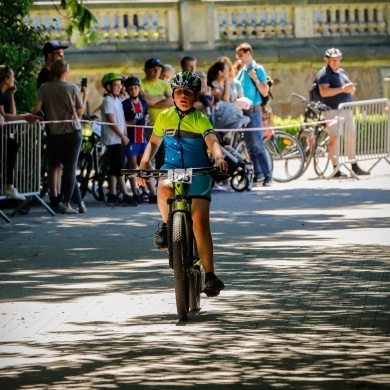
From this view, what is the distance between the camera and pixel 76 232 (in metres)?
17.3

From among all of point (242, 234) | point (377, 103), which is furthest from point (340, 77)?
point (242, 234)

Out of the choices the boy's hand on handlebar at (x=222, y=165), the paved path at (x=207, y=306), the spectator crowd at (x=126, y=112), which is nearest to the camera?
the paved path at (x=207, y=306)

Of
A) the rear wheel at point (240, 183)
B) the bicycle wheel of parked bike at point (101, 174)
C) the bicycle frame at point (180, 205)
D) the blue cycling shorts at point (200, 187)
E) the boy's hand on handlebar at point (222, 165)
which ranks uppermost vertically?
the boy's hand on handlebar at point (222, 165)

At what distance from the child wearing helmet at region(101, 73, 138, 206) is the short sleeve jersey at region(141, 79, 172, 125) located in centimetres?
114

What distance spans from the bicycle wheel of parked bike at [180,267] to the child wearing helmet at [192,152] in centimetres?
27

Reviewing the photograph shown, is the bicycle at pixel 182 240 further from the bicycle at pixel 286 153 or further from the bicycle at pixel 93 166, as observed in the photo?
the bicycle at pixel 286 153

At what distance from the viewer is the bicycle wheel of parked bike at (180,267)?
35.7 feet

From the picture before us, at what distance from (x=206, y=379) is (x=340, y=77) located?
1590 centimetres

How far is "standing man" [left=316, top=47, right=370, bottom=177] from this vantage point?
23844mm

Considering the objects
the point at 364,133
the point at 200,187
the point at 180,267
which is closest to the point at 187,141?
the point at 200,187

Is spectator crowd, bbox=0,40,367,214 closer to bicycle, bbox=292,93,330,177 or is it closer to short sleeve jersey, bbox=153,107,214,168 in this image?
bicycle, bbox=292,93,330,177

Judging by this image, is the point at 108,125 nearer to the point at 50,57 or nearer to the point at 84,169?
the point at 84,169

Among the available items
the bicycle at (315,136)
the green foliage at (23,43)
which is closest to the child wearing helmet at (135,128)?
the green foliage at (23,43)

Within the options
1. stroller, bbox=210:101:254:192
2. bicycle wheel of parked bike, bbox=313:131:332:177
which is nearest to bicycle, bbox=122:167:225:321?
stroller, bbox=210:101:254:192
